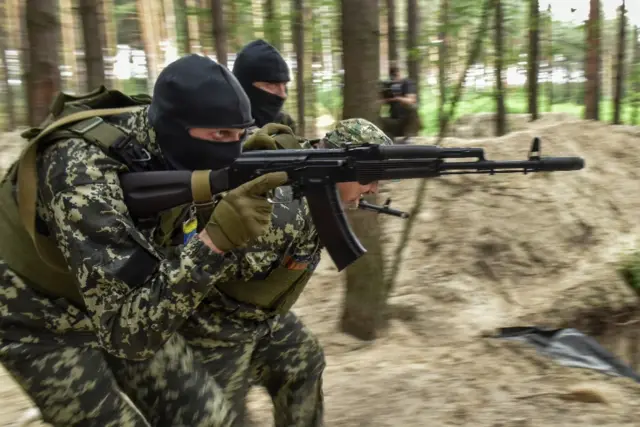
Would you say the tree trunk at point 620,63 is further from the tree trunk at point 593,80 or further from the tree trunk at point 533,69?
the tree trunk at point 533,69

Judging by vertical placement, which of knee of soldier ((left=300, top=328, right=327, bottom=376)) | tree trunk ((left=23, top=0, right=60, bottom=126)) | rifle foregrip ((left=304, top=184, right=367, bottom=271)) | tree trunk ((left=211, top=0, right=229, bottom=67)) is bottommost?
knee of soldier ((left=300, top=328, right=327, bottom=376))

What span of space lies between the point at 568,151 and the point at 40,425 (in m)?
7.39

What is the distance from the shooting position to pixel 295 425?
3.21 meters

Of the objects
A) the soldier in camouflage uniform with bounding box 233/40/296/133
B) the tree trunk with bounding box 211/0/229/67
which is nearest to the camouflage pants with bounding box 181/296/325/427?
the soldier in camouflage uniform with bounding box 233/40/296/133

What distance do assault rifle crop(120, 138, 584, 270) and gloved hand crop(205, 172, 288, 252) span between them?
18cm

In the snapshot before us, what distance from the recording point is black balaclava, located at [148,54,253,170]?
6.90ft

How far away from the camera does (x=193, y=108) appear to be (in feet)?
6.91

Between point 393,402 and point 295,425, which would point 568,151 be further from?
point 295,425

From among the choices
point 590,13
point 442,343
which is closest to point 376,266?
point 442,343

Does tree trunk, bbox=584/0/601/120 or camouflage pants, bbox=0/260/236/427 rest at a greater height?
tree trunk, bbox=584/0/601/120

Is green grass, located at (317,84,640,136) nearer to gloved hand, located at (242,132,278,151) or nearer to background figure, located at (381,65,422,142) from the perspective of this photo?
background figure, located at (381,65,422,142)

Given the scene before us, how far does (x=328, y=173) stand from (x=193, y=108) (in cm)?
65

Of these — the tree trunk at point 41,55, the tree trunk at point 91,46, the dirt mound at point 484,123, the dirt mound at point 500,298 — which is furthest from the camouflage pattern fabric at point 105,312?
the dirt mound at point 484,123

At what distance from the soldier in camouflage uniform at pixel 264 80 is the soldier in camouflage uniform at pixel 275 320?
4.69 feet
